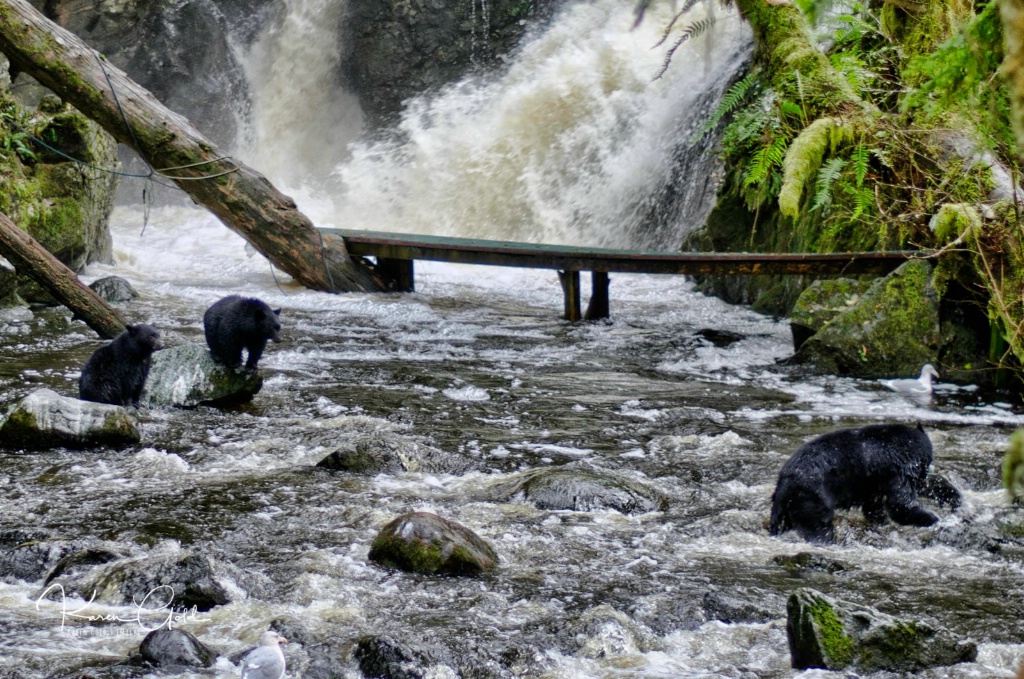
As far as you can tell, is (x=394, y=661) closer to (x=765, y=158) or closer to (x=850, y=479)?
(x=850, y=479)

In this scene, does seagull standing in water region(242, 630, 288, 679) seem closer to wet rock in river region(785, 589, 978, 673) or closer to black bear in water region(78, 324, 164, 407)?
wet rock in river region(785, 589, 978, 673)

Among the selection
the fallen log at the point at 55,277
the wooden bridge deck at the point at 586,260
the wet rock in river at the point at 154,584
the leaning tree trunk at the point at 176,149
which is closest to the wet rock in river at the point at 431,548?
the wet rock in river at the point at 154,584

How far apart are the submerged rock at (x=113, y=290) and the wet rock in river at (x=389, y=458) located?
7.04 meters

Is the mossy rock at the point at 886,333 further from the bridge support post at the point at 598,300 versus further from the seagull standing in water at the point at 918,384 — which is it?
the bridge support post at the point at 598,300

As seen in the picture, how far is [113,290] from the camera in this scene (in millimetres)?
13273

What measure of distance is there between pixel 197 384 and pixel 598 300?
5.47 m

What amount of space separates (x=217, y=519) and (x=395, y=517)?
985 millimetres

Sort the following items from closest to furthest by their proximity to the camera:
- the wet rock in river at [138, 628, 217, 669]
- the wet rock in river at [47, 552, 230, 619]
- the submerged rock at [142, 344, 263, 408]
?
the wet rock in river at [138, 628, 217, 669] < the wet rock in river at [47, 552, 230, 619] < the submerged rock at [142, 344, 263, 408]

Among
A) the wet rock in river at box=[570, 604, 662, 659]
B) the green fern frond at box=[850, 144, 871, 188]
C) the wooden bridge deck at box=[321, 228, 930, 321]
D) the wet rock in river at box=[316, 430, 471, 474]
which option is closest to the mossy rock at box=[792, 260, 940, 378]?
the wooden bridge deck at box=[321, 228, 930, 321]

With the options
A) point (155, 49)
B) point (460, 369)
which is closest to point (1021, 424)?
point (460, 369)

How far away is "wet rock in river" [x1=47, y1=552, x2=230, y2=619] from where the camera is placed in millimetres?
4820

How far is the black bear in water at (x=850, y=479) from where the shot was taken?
5.69m

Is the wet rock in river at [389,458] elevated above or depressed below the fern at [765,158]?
below

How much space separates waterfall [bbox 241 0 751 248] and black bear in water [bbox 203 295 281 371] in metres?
8.97
